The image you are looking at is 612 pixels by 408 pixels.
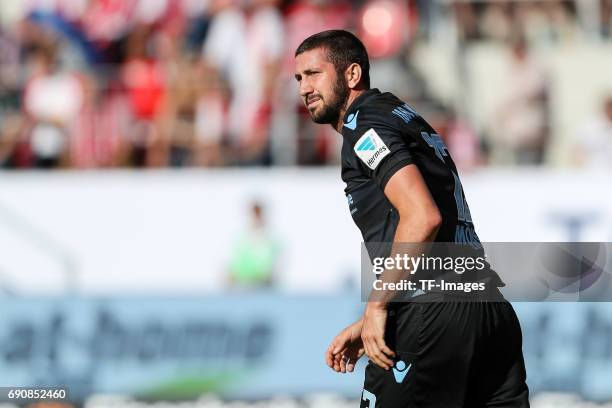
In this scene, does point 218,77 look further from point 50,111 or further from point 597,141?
point 597,141

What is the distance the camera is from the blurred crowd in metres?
12.5

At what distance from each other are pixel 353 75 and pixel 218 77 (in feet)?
26.6

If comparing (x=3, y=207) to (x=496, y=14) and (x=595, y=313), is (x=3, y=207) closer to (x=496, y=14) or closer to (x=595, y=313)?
(x=496, y=14)

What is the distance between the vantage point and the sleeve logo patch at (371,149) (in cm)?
438

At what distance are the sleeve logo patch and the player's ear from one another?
1.21 ft

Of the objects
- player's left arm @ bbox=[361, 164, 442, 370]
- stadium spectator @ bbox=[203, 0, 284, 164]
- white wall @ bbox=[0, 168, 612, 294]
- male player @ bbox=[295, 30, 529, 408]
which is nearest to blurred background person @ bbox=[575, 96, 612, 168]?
white wall @ bbox=[0, 168, 612, 294]

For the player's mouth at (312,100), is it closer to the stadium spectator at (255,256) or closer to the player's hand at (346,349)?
the player's hand at (346,349)

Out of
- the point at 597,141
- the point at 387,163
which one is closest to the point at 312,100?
the point at 387,163

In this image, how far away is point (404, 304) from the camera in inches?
179

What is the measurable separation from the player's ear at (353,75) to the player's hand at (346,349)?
96cm

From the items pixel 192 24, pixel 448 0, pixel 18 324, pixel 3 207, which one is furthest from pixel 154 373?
pixel 448 0

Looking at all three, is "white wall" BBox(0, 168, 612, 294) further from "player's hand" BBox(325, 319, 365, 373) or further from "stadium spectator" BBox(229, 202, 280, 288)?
"player's hand" BBox(325, 319, 365, 373)

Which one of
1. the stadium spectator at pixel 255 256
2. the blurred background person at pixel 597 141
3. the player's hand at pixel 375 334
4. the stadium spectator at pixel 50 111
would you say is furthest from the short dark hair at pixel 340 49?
the stadium spectator at pixel 50 111

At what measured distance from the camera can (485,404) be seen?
15.3 ft
